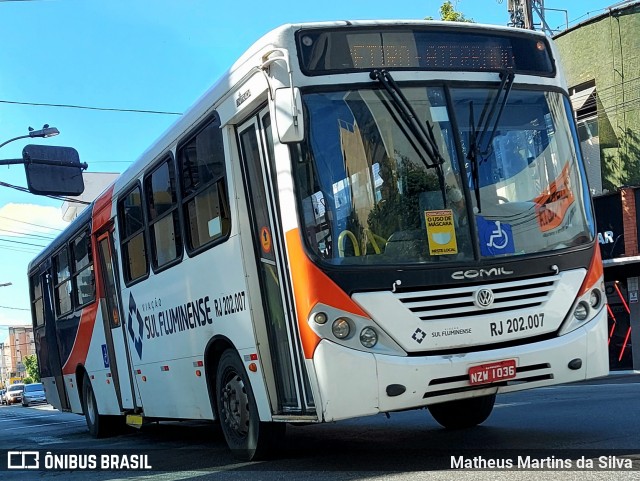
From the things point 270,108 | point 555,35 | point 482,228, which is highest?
point 555,35

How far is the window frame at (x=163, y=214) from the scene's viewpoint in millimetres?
8414

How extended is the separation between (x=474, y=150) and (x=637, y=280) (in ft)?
59.2

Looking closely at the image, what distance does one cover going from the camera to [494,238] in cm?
646

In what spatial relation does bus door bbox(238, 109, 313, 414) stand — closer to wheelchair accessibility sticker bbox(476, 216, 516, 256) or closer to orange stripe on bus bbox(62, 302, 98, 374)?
wheelchair accessibility sticker bbox(476, 216, 516, 256)

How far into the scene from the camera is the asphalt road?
19.9 ft

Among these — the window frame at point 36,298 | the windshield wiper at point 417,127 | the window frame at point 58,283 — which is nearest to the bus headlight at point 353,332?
the windshield wiper at point 417,127

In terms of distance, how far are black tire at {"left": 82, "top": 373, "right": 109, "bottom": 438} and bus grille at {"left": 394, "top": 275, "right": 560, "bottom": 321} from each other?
8181mm

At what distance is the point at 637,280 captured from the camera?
75.4 ft

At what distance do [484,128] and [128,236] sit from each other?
515 cm

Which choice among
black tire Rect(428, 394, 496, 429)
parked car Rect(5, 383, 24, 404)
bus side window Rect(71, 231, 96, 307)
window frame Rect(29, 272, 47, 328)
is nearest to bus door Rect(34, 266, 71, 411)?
window frame Rect(29, 272, 47, 328)

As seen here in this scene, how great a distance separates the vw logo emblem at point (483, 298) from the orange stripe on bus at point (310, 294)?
0.84m

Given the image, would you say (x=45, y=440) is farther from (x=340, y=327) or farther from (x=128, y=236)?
(x=340, y=327)

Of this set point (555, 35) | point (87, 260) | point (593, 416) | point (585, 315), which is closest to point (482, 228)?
point (585, 315)

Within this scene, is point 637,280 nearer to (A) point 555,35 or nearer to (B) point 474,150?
(A) point 555,35
